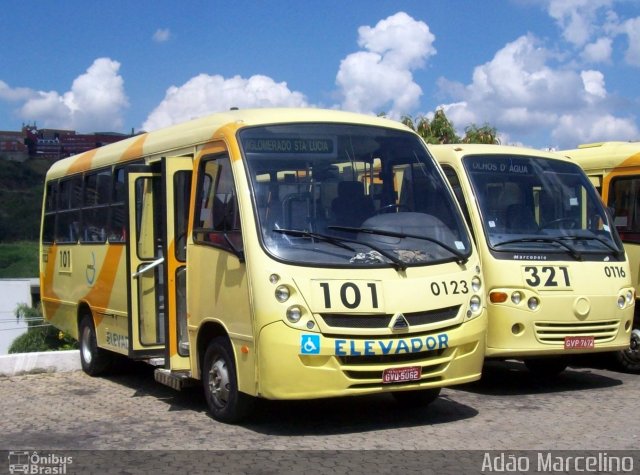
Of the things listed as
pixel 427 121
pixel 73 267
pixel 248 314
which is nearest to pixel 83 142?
pixel 427 121

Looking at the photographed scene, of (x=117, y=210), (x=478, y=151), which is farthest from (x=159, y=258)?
(x=478, y=151)

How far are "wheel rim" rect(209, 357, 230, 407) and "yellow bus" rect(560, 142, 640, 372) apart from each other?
5.32m

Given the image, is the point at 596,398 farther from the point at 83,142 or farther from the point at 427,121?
the point at 83,142

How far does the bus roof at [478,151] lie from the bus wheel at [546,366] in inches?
95.2

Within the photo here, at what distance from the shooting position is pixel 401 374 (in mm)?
7910

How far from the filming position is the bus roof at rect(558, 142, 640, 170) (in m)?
11.7

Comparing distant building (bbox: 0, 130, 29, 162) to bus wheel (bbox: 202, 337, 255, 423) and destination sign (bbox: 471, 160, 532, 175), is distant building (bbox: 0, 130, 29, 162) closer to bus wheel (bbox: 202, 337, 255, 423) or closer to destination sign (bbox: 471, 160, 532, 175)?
destination sign (bbox: 471, 160, 532, 175)

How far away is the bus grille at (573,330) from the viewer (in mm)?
9789

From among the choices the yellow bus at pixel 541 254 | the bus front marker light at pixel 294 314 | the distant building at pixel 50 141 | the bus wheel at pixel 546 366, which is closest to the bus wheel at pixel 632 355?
the bus wheel at pixel 546 366

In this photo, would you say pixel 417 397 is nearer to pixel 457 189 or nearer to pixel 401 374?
pixel 401 374

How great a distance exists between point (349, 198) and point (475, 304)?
4.81 feet

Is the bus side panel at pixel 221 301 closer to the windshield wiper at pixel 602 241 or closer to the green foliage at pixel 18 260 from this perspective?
the windshield wiper at pixel 602 241

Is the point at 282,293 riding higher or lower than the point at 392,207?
lower

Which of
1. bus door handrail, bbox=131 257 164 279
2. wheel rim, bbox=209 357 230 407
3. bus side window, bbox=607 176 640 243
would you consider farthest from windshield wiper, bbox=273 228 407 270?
bus side window, bbox=607 176 640 243
